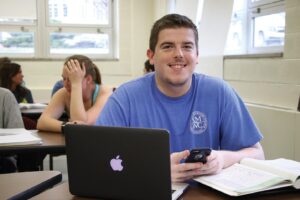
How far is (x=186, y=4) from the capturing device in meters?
4.45

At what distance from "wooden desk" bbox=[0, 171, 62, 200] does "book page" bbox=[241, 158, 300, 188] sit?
68 cm

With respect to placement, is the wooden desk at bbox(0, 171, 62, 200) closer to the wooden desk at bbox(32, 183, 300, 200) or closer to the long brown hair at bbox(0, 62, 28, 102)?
the wooden desk at bbox(32, 183, 300, 200)

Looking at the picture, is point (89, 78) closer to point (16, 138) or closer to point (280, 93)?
point (16, 138)

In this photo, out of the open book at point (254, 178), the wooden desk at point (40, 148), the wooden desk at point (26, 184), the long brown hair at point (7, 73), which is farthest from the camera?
the long brown hair at point (7, 73)

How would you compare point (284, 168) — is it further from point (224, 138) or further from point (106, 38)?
point (106, 38)

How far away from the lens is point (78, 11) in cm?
558

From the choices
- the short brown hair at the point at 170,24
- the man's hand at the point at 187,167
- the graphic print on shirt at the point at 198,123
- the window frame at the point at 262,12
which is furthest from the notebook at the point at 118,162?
the window frame at the point at 262,12

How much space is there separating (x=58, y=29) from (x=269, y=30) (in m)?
3.22

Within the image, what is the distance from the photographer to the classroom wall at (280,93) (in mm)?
2510

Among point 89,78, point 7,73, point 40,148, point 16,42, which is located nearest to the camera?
point 40,148

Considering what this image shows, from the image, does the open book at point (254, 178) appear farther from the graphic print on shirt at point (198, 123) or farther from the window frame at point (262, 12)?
the window frame at point (262, 12)

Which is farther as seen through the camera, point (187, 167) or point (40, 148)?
point (40, 148)

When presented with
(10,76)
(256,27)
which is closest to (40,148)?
(10,76)

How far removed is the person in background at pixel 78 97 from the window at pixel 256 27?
1381 millimetres
